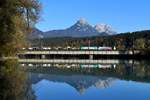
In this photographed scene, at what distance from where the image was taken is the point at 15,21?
5159cm

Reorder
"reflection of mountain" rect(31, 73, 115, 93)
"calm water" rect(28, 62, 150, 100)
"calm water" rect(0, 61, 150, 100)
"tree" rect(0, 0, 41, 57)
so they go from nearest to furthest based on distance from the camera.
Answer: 1. "calm water" rect(0, 61, 150, 100)
2. "calm water" rect(28, 62, 150, 100)
3. "reflection of mountain" rect(31, 73, 115, 93)
4. "tree" rect(0, 0, 41, 57)

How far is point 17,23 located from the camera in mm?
52906

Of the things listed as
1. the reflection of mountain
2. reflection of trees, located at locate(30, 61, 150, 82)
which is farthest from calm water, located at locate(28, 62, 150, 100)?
reflection of trees, located at locate(30, 61, 150, 82)

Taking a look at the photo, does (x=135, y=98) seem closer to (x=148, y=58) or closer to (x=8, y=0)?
(x=8, y=0)

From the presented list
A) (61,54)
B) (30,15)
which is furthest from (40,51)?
(30,15)

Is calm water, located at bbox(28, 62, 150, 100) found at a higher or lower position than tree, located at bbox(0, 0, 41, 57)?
lower

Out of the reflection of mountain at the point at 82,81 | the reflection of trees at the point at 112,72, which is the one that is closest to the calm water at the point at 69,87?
the reflection of mountain at the point at 82,81

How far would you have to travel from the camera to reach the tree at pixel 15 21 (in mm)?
50281

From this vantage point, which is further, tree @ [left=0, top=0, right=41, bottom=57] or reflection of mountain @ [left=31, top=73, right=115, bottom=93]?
tree @ [left=0, top=0, right=41, bottom=57]

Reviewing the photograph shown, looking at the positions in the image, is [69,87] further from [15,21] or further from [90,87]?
[15,21]

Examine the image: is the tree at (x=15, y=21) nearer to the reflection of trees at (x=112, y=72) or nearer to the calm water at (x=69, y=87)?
the calm water at (x=69, y=87)

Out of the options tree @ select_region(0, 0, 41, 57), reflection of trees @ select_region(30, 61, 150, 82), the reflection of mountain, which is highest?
tree @ select_region(0, 0, 41, 57)

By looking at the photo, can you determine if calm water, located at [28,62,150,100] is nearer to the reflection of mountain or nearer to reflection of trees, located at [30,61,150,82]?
the reflection of mountain

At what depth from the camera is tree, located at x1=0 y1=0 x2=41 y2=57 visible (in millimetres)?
50281
